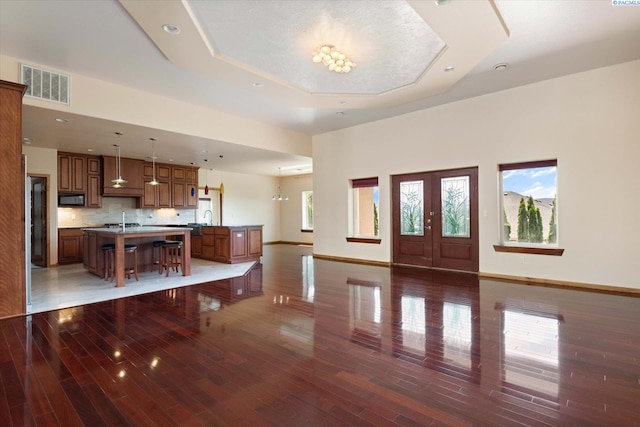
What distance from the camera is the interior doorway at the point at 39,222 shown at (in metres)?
7.46

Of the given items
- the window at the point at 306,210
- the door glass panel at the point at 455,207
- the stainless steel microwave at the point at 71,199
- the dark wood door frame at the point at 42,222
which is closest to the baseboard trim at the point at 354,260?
the door glass panel at the point at 455,207

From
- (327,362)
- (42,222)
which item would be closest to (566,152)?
(327,362)

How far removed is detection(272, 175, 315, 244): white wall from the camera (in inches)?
495

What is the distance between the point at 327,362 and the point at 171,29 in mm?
3749

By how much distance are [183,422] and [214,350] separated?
3.20 ft

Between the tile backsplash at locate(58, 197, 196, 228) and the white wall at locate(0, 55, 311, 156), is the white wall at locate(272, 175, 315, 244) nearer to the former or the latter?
the tile backsplash at locate(58, 197, 196, 228)

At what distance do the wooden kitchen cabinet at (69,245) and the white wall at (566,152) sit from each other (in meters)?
7.97

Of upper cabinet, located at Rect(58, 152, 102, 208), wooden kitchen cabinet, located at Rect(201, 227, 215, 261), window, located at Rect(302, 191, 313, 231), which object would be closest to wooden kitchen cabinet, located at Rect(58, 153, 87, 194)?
upper cabinet, located at Rect(58, 152, 102, 208)

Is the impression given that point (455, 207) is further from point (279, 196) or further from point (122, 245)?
point (279, 196)

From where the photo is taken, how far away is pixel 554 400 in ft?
6.63

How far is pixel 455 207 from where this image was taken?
652 centimetres

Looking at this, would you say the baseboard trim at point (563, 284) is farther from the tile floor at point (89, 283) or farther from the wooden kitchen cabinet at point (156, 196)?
the wooden kitchen cabinet at point (156, 196)

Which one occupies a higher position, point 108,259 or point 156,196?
point 156,196

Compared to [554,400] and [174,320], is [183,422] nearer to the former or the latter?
[174,320]
